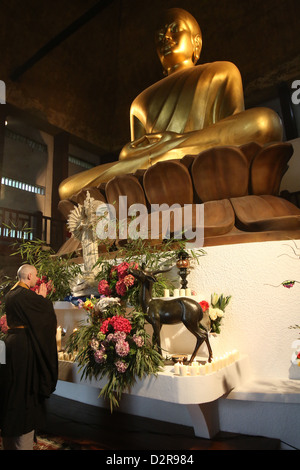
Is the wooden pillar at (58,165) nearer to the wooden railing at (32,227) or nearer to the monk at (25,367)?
the wooden railing at (32,227)

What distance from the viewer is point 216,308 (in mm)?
1909

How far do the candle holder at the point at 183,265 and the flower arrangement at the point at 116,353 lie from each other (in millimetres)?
439

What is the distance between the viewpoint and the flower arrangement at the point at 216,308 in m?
1.88

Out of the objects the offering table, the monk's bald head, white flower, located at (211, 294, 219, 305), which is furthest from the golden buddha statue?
the offering table

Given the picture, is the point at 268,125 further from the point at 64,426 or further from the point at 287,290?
the point at 64,426

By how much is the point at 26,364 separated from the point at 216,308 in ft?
3.36

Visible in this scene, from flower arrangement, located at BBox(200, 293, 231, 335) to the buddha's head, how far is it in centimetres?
362

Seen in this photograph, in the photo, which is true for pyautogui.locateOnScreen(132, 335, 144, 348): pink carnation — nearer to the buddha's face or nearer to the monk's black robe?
the monk's black robe

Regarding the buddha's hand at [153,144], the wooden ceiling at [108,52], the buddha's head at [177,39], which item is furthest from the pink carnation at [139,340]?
the wooden ceiling at [108,52]

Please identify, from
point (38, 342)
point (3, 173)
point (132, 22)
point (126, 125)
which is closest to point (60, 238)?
point (3, 173)

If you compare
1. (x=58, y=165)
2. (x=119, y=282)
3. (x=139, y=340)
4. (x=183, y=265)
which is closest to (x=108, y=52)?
(x=58, y=165)

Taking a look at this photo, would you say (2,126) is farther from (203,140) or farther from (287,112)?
(287,112)

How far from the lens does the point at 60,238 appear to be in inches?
259

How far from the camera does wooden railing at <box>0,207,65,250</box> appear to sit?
223 inches
